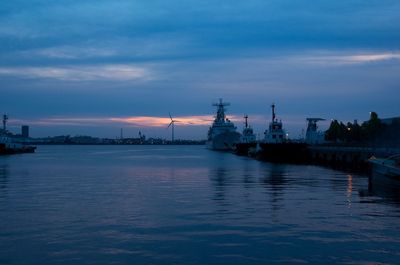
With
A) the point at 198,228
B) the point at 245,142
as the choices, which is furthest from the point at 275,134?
the point at 198,228

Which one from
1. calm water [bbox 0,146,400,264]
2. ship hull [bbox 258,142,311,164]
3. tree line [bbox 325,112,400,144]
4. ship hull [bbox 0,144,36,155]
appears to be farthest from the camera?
ship hull [bbox 0,144,36,155]

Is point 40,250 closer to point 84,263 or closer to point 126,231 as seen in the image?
point 84,263

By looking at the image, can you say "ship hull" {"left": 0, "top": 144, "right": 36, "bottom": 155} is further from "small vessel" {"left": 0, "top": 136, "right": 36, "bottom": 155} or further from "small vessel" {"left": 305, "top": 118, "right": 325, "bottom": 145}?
"small vessel" {"left": 305, "top": 118, "right": 325, "bottom": 145}

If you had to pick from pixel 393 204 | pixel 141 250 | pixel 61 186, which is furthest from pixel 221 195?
pixel 141 250

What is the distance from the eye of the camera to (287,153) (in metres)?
Result: 102

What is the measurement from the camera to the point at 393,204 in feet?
95.3

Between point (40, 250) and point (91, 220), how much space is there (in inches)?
231

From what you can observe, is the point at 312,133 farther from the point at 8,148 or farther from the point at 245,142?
the point at 8,148

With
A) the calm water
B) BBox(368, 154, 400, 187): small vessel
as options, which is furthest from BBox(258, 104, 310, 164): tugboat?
the calm water

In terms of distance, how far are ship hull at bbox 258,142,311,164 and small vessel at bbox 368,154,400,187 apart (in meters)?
58.9

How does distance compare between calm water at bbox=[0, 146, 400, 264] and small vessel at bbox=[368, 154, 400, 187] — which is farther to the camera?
small vessel at bbox=[368, 154, 400, 187]

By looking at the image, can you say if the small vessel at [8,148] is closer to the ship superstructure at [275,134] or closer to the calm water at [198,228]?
the ship superstructure at [275,134]

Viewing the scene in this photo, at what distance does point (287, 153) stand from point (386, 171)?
207 feet

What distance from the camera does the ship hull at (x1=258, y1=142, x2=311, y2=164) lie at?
101625 mm
